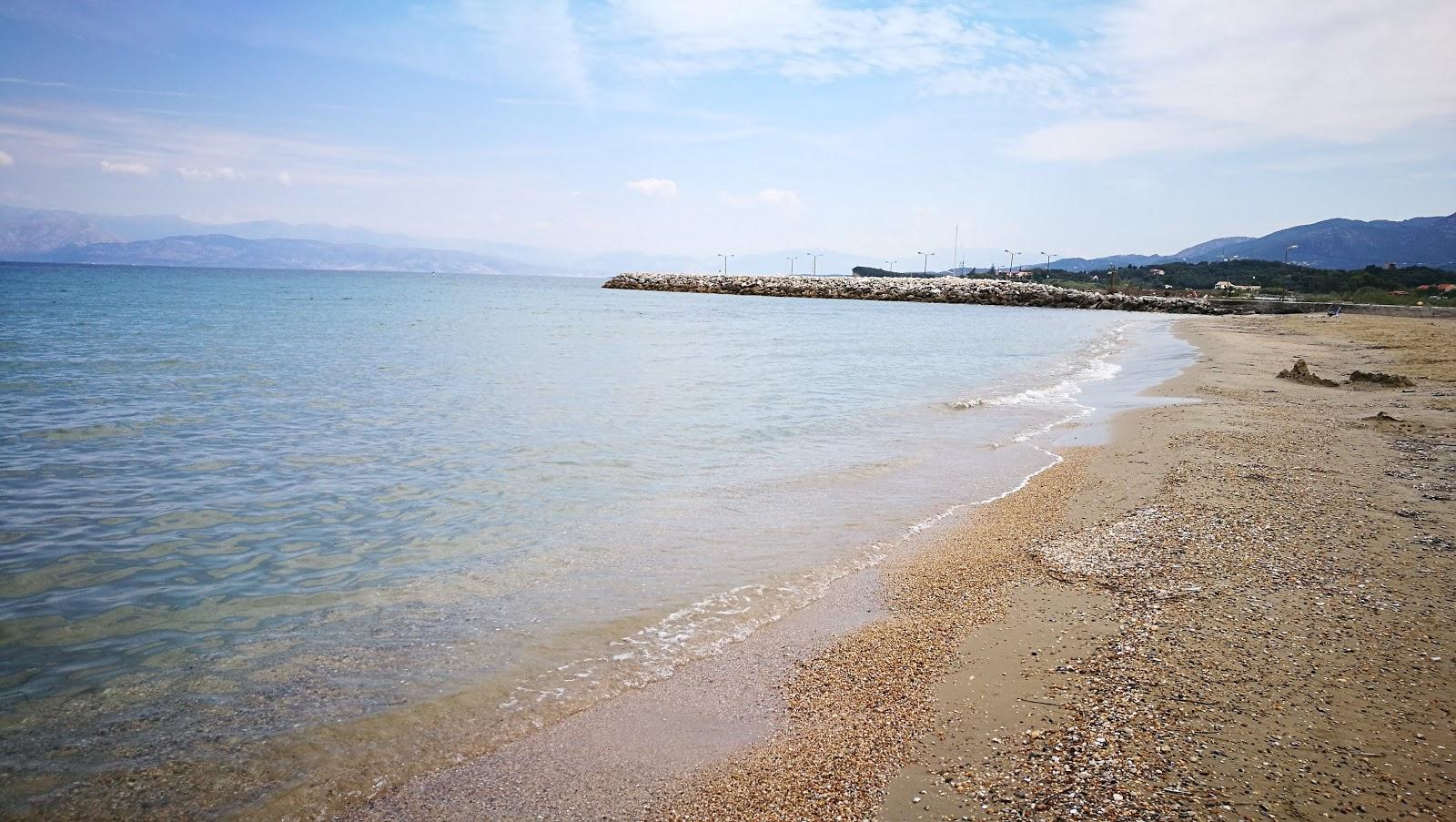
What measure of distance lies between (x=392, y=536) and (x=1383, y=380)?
21565mm

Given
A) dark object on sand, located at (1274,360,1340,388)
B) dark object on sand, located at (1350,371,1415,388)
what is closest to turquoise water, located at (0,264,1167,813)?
dark object on sand, located at (1274,360,1340,388)

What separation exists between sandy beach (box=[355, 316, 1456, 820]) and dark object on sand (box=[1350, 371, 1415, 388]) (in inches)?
464

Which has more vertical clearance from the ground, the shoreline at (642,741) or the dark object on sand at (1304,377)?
the dark object on sand at (1304,377)

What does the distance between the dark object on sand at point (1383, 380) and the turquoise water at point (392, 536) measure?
23.2 feet

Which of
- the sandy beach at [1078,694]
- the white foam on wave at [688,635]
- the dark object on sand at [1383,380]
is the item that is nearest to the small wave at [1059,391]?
the dark object on sand at [1383,380]

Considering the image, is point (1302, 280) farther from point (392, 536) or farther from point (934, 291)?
point (392, 536)

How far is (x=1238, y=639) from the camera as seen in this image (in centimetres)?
488

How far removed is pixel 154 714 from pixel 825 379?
18565mm

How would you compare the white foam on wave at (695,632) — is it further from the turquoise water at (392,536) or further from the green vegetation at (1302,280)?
the green vegetation at (1302,280)

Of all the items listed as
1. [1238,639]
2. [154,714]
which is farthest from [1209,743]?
[154,714]

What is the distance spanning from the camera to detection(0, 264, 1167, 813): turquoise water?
4512 mm

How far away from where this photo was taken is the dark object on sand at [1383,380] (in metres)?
17.1

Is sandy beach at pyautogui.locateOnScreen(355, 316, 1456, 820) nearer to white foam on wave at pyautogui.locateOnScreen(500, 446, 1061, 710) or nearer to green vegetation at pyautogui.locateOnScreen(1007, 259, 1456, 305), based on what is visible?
white foam on wave at pyautogui.locateOnScreen(500, 446, 1061, 710)

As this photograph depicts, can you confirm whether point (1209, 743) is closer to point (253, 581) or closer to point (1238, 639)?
point (1238, 639)
